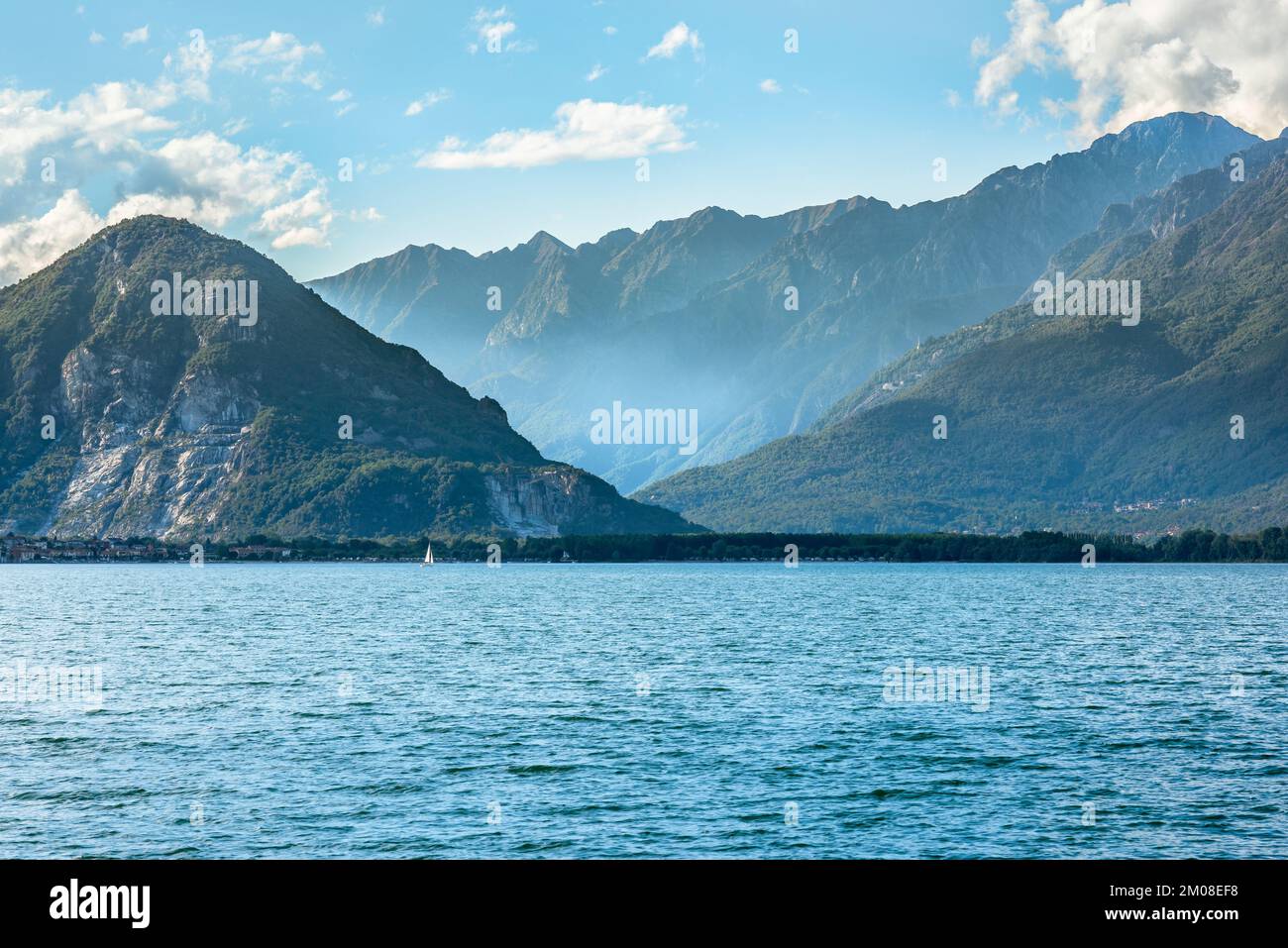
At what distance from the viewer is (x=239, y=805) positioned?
47844 mm

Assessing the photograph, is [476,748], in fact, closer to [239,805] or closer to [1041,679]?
[239,805]

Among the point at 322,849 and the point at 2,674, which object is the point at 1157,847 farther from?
→ the point at 2,674

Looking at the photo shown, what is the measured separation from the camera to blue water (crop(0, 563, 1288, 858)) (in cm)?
4381

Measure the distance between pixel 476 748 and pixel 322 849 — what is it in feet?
62.9

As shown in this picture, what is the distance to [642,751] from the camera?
6006 cm

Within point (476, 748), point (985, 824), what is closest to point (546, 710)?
point (476, 748)

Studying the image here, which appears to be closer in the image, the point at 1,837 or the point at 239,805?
the point at 1,837

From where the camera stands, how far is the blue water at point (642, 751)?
43812 millimetres
